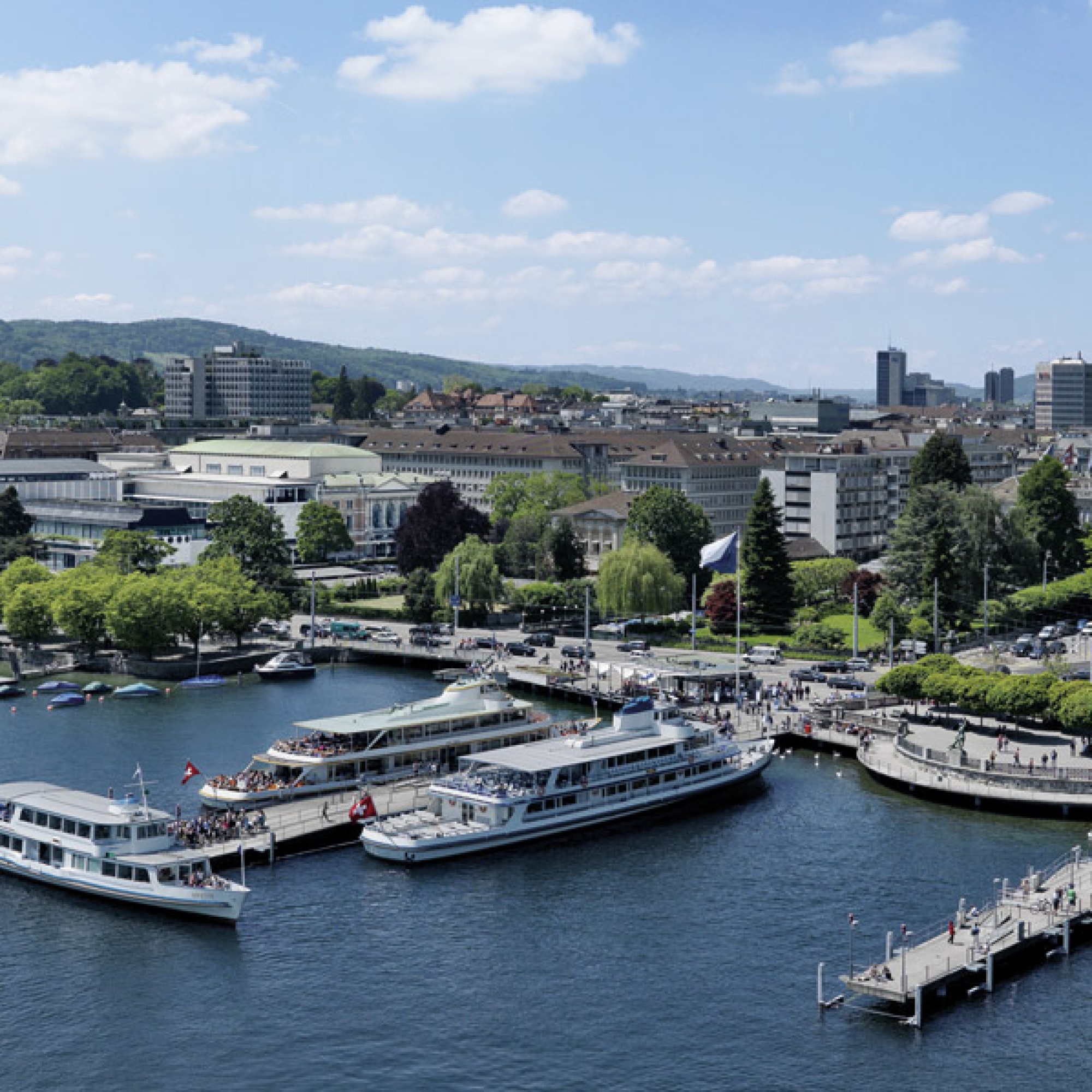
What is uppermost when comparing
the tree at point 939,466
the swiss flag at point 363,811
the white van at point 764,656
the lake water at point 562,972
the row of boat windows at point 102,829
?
the tree at point 939,466

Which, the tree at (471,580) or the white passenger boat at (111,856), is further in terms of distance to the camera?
the tree at (471,580)

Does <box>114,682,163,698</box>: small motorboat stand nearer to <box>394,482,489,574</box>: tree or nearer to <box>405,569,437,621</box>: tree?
<box>405,569,437,621</box>: tree

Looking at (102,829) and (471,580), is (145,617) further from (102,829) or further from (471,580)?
(102,829)

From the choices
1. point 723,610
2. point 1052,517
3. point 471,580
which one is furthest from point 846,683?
point 1052,517

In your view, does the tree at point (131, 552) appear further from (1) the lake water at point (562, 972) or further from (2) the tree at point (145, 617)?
(1) the lake water at point (562, 972)

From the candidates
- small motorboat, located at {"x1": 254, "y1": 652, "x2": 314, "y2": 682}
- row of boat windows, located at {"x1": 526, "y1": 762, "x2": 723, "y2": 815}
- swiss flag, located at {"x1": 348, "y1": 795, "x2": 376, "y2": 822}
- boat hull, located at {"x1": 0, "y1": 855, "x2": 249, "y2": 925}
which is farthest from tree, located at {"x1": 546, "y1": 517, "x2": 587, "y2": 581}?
boat hull, located at {"x1": 0, "y1": 855, "x2": 249, "y2": 925}

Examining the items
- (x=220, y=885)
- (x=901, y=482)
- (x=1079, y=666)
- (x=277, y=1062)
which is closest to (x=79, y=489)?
(x=901, y=482)

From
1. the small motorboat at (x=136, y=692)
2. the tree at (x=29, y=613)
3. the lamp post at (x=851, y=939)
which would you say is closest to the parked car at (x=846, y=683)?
the small motorboat at (x=136, y=692)
